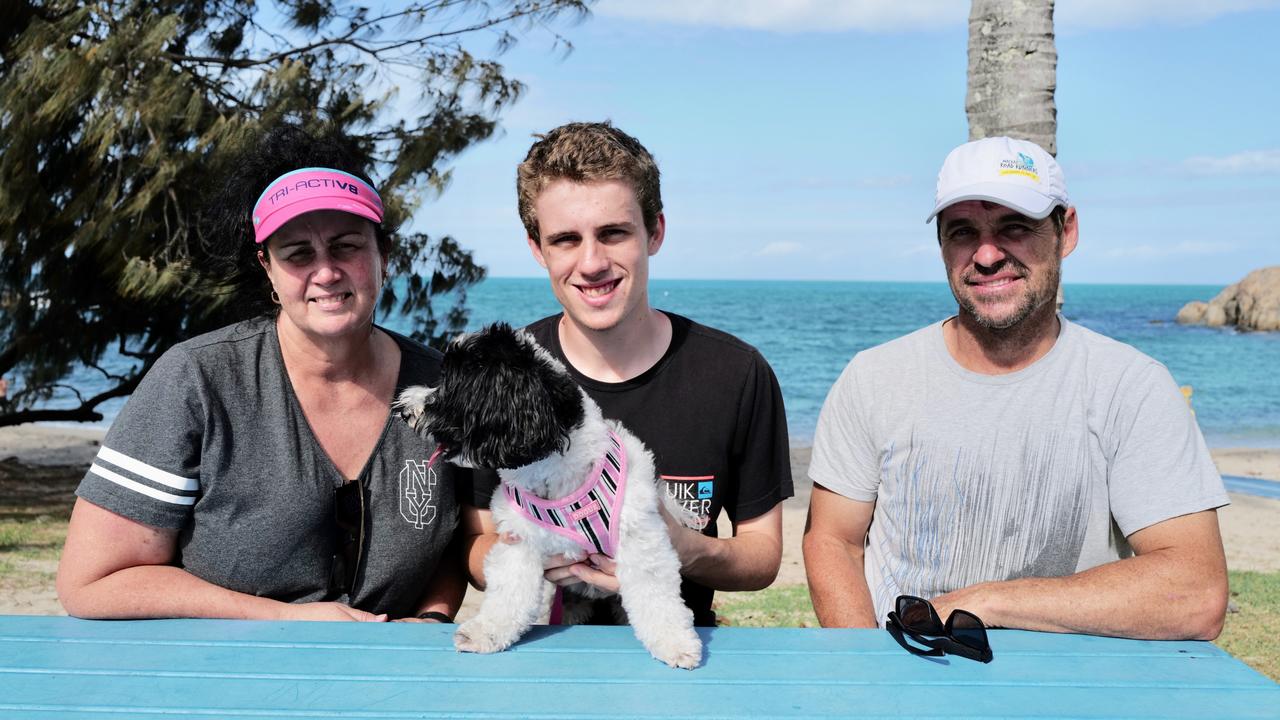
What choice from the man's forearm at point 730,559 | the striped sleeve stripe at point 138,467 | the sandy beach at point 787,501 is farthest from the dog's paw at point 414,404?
the sandy beach at point 787,501

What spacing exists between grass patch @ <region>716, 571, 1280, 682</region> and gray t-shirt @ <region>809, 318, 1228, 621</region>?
2.71 m

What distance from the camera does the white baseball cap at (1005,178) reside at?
280 cm

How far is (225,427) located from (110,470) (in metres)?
0.31

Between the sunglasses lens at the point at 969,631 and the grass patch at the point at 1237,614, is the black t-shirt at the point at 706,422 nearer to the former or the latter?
the sunglasses lens at the point at 969,631

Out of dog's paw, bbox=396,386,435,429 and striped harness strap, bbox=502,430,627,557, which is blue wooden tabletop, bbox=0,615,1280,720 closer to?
striped harness strap, bbox=502,430,627,557

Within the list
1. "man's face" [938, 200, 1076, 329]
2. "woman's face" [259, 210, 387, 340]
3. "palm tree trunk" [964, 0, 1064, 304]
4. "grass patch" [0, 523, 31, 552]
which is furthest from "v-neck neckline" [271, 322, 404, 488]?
"grass patch" [0, 523, 31, 552]

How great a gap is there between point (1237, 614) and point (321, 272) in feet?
21.4

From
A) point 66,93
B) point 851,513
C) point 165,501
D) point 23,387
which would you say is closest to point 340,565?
point 165,501

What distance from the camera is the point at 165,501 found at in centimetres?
260

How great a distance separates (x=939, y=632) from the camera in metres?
2.24

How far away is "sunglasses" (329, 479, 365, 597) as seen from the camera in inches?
109

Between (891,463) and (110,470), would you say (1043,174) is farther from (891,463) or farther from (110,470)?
(110,470)

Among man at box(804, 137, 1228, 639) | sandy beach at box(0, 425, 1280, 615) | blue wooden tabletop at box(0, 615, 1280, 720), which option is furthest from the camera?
sandy beach at box(0, 425, 1280, 615)

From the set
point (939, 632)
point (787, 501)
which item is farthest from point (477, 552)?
point (787, 501)
